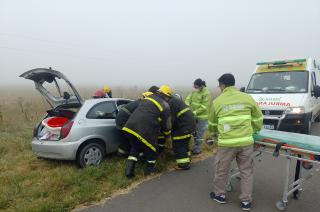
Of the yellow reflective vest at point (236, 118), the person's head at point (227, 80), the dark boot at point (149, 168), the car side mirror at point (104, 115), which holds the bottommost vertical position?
the dark boot at point (149, 168)

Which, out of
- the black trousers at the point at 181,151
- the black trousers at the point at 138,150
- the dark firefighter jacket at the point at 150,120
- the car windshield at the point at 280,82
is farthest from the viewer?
the car windshield at the point at 280,82

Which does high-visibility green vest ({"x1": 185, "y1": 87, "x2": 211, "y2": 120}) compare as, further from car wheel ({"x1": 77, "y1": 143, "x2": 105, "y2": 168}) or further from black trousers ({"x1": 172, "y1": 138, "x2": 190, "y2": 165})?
car wheel ({"x1": 77, "y1": 143, "x2": 105, "y2": 168})

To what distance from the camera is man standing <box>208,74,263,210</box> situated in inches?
175

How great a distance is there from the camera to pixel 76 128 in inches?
244

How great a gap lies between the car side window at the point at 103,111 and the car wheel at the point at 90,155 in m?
0.62

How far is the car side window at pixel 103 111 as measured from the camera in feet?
21.8

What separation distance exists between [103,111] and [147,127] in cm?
154

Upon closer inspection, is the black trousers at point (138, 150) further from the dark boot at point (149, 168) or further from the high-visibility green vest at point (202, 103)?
the high-visibility green vest at point (202, 103)

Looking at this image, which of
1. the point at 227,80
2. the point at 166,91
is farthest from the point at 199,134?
the point at 227,80

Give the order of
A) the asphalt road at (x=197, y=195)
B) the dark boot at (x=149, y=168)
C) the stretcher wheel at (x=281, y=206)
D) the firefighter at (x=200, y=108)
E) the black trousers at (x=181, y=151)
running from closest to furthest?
the stretcher wheel at (x=281, y=206) → the asphalt road at (x=197, y=195) → the dark boot at (x=149, y=168) → the black trousers at (x=181, y=151) → the firefighter at (x=200, y=108)

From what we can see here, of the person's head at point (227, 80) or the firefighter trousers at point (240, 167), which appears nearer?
the firefighter trousers at point (240, 167)

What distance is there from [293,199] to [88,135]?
13.1 feet

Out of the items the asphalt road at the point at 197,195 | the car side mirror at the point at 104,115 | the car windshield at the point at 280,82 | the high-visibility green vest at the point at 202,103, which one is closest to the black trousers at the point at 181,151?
the asphalt road at the point at 197,195

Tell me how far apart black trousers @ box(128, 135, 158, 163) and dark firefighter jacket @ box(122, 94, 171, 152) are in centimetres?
11
